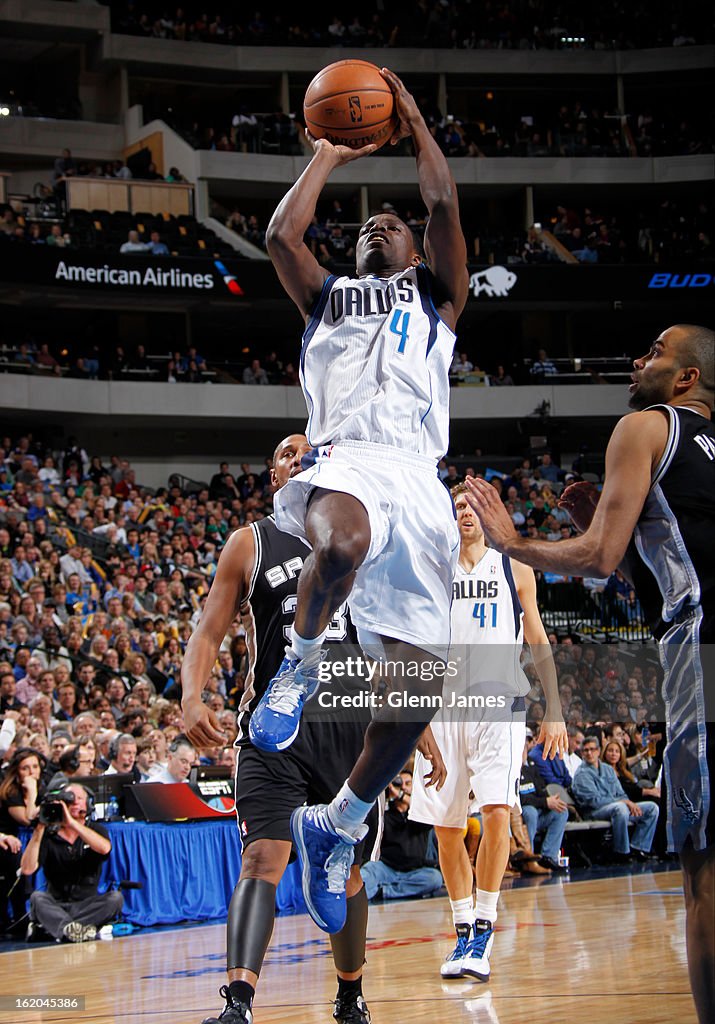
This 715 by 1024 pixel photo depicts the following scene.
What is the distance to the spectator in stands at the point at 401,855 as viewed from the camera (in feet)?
36.0

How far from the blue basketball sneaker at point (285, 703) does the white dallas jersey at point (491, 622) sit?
3.31 meters

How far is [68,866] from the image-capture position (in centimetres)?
878

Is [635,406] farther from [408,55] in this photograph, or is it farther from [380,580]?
[408,55]

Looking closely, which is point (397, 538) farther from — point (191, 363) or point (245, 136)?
point (245, 136)

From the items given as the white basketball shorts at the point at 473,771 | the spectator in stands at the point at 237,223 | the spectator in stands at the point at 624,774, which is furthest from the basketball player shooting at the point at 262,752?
the spectator in stands at the point at 237,223

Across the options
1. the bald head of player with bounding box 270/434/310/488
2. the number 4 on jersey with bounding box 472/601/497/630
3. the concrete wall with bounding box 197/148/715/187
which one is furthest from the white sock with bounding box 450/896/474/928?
the concrete wall with bounding box 197/148/715/187

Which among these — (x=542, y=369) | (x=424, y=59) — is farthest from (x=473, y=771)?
(x=424, y=59)

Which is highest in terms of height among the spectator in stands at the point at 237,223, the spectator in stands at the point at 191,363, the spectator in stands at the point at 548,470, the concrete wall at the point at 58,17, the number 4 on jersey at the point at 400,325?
the concrete wall at the point at 58,17

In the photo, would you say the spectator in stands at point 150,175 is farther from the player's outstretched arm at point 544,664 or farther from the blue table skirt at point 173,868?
the player's outstretched arm at point 544,664

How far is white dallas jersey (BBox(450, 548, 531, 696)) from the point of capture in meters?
7.55

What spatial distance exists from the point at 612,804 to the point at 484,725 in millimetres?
5893

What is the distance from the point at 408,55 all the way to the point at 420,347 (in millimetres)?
29536

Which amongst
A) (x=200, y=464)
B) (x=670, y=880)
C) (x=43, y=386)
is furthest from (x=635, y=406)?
(x=200, y=464)

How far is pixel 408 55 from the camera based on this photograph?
1250 inches
